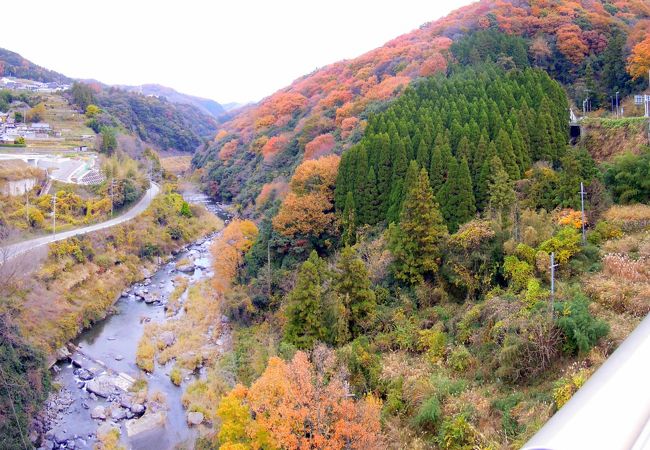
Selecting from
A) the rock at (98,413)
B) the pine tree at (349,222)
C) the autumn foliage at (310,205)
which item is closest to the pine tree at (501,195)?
the pine tree at (349,222)

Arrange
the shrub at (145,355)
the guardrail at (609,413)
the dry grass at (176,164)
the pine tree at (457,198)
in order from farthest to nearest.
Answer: the dry grass at (176,164) < the shrub at (145,355) < the pine tree at (457,198) < the guardrail at (609,413)

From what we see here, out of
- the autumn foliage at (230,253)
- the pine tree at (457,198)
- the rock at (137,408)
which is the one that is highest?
the pine tree at (457,198)

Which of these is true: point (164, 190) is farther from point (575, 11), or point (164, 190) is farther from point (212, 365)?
point (575, 11)

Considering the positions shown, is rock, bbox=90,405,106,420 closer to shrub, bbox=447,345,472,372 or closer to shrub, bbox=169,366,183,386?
shrub, bbox=169,366,183,386

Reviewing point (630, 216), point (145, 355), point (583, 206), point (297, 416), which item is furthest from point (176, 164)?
point (297, 416)

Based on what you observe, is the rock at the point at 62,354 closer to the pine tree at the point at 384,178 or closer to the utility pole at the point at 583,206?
the pine tree at the point at 384,178

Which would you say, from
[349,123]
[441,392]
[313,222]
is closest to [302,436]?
[441,392]
